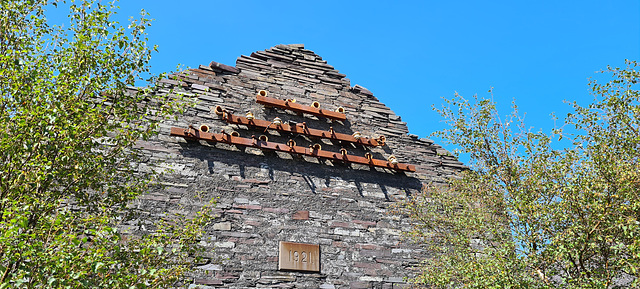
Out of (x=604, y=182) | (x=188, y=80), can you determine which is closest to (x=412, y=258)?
(x=604, y=182)

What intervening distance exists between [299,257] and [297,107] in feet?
9.98

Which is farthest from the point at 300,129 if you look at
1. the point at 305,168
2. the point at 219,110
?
the point at 219,110

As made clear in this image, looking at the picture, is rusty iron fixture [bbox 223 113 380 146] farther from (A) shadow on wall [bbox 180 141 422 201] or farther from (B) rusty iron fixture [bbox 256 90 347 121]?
(A) shadow on wall [bbox 180 141 422 201]

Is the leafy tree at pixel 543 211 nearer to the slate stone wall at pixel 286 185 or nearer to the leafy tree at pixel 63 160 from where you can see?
the slate stone wall at pixel 286 185

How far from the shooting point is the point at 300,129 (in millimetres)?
9406

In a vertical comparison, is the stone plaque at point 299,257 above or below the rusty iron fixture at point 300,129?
below

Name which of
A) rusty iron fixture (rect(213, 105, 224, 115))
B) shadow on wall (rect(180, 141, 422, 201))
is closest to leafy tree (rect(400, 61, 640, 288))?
shadow on wall (rect(180, 141, 422, 201))

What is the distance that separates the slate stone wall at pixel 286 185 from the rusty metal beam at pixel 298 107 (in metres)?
0.15

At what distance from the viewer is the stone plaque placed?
793 cm

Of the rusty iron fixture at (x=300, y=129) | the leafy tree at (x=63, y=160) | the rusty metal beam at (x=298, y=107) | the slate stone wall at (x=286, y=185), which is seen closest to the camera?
the leafy tree at (x=63, y=160)

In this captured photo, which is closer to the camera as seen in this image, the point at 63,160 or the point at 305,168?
the point at 63,160

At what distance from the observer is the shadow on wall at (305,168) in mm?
8461

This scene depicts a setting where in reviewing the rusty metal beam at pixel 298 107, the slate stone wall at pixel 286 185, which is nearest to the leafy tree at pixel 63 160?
the slate stone wall at pixel 286 185

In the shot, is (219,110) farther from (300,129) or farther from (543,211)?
(543,211)
